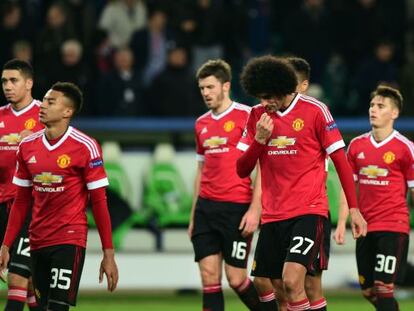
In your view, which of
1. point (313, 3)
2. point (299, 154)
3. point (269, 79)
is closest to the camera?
point (269, 79)

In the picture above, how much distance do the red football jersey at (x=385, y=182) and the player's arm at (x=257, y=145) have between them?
2143 millimetres

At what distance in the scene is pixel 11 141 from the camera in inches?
436

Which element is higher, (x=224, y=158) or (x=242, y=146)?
(x=242, y=146)

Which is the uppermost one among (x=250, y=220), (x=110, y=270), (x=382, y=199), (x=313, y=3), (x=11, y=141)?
(x=313, y=3)

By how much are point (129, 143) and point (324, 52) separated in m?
3.19

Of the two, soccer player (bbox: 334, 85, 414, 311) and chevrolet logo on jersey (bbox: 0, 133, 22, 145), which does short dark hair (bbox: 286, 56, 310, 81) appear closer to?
soccer player (bbox: 334, 85, 414, 311)

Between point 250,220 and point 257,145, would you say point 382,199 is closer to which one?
point 250,220

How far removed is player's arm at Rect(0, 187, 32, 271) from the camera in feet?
31.6

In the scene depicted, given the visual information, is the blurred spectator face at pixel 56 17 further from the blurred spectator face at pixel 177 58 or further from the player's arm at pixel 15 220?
the player's arm at pixel 15 220

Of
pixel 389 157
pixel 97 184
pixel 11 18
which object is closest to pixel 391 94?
pixel 389 157

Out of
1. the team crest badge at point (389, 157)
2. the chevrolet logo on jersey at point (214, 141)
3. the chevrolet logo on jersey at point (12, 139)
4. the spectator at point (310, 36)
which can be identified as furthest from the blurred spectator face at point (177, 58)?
the chevrolet logo on jersey at point (12, 139)

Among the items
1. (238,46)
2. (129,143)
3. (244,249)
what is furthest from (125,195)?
(244,249)

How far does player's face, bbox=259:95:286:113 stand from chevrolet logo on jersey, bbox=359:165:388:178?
224 cm

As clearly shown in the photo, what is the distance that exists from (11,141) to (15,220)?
155 cm
